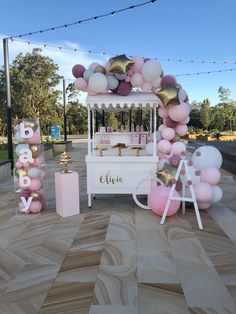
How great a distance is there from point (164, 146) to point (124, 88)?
1.64 m

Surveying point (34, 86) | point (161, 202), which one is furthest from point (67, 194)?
point (34, 86)

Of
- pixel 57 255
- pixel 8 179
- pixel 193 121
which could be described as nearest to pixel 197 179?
pixel 57 255

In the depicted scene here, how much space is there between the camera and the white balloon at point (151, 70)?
5.26m

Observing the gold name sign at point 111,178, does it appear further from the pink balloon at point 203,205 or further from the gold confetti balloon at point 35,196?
the pink balloon at point 203,205

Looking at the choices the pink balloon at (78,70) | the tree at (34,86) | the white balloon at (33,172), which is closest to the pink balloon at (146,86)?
the pink balloon at (78,70)

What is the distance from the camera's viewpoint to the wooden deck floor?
2.62m

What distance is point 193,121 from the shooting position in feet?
177

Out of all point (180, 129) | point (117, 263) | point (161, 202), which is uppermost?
point (180, 129)

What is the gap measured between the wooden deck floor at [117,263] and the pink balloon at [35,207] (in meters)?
0.15

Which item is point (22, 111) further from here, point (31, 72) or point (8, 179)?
point (8, 179)

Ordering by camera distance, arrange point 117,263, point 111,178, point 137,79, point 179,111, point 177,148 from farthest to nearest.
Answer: point 177,148 < point 179,111 < point 111,178 < point 137,79 < point 117,263

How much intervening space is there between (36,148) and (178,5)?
6.82 m

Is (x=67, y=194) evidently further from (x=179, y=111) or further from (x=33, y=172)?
(x=179, y=111)

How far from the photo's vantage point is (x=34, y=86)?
28.5 m
